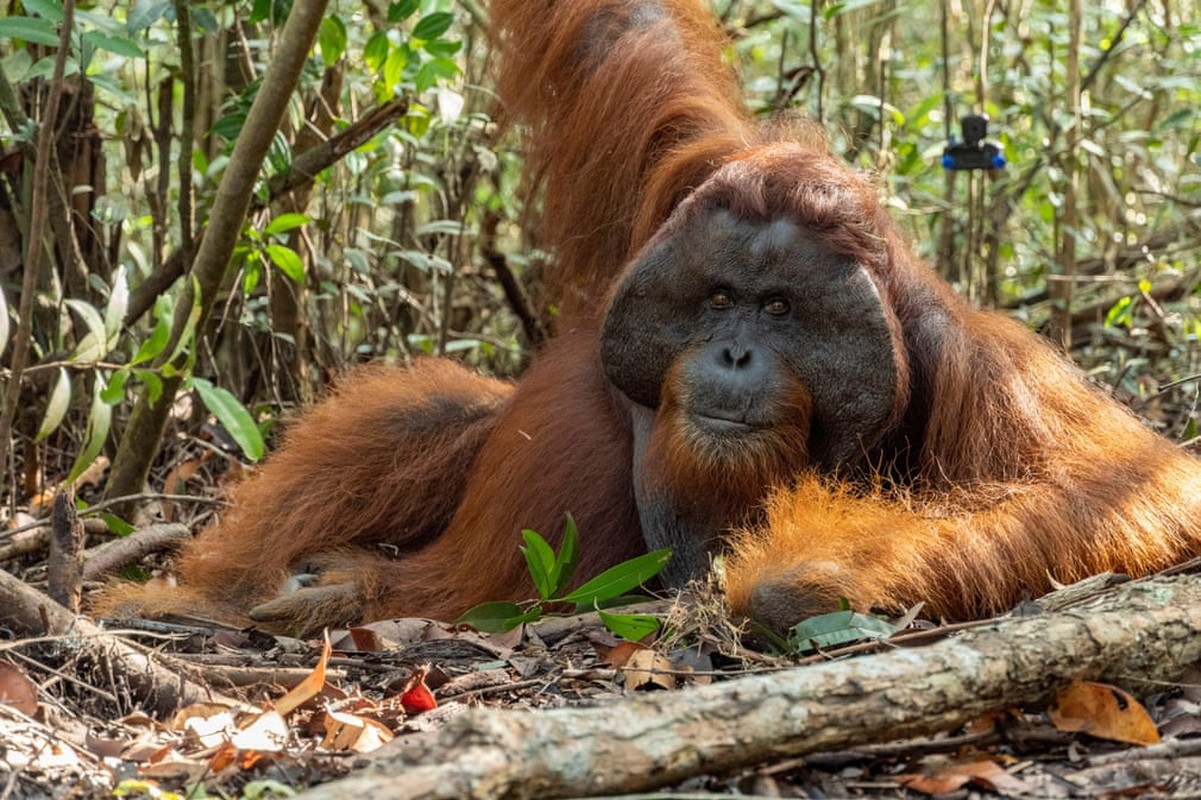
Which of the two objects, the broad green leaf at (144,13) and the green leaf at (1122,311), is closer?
the broad green leaf at (144,13)

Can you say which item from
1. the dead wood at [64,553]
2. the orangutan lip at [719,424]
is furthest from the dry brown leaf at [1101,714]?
the dead wood at [64,553]

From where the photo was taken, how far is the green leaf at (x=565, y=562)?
3.62m

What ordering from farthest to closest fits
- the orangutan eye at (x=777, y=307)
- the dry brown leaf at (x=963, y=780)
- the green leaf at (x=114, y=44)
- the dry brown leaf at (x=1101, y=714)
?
the green leaf at (x=114, y=44) → the orangutan eye at (x=777, y=307) → the dry brown leaf at (x=1101, y=714) → the dry brown leaf at (x=963, y=780)

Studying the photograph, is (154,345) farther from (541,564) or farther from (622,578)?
(622,578)

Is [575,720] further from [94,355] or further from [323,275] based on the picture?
[323,275]

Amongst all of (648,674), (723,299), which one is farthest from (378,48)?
(648,674)

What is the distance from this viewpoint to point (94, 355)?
131 inches

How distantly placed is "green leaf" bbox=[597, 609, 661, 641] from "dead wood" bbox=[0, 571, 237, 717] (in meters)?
0.81

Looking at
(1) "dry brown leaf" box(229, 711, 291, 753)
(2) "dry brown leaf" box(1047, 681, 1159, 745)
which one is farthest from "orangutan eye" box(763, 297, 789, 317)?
(1) "dry brown leaf" box(229, 711, 291, 753)

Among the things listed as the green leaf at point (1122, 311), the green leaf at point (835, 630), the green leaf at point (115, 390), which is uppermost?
the green leaf at point (115, 390)

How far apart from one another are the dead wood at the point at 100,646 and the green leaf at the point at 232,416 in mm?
967

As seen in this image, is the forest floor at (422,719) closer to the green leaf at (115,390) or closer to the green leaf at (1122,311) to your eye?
the green leaf at (115,390)

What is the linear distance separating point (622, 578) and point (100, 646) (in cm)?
122

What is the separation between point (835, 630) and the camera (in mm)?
2953
